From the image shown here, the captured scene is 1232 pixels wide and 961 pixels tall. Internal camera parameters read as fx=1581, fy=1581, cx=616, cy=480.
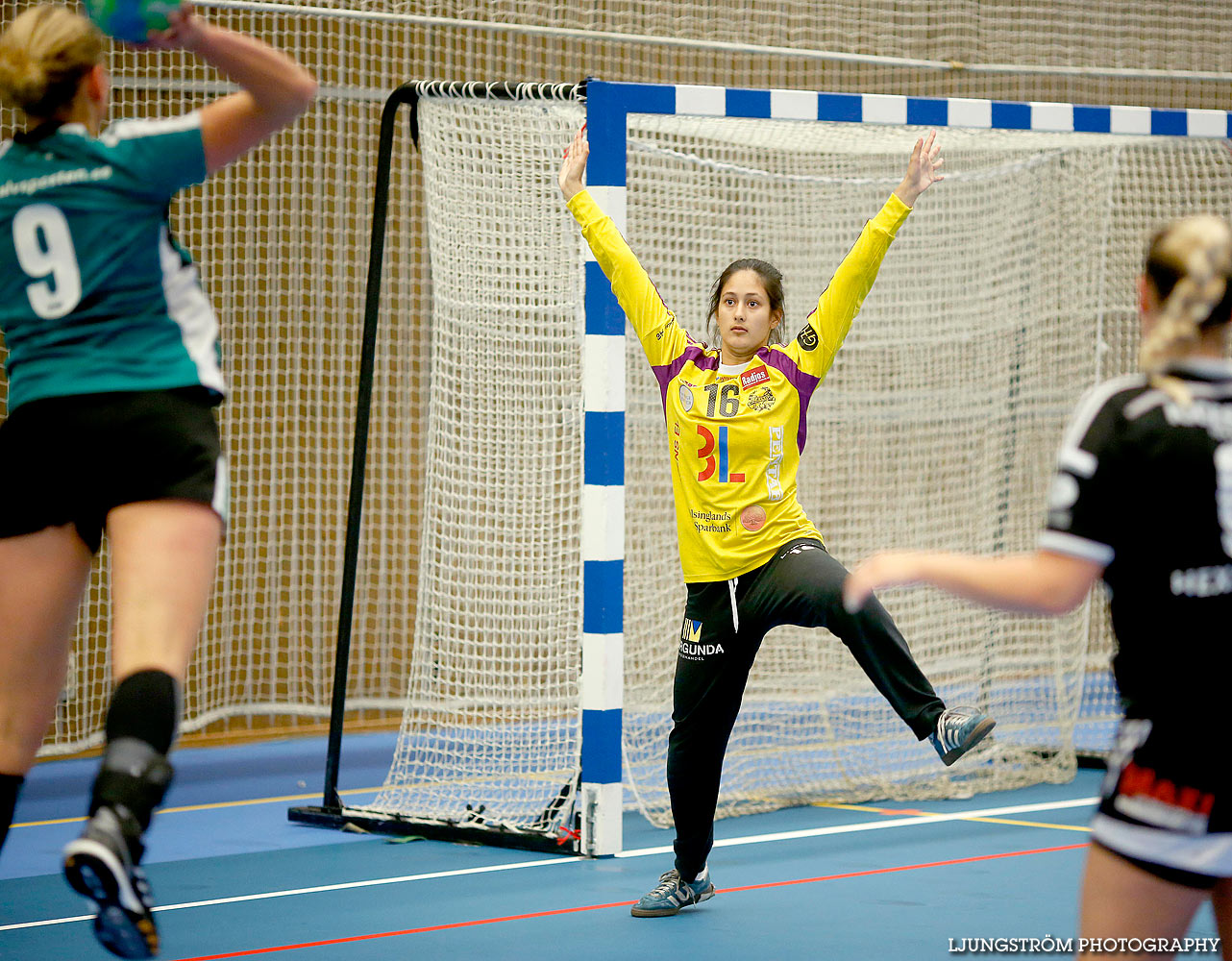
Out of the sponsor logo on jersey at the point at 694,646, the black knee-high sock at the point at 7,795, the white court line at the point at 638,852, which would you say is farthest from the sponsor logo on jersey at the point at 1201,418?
the white court line at the point at 638,852

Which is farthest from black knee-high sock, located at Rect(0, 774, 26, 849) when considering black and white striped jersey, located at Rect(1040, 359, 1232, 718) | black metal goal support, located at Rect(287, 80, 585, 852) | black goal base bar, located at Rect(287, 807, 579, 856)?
black metal goal support, located at Rect(287, 80, 585, 852)

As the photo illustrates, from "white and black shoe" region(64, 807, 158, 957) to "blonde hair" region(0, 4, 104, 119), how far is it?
119cm

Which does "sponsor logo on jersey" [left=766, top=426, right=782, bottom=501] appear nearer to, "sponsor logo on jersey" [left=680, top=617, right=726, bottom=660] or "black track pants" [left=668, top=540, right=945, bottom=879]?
"black track pants" [left=668, top=540, right=945, bottom=879]

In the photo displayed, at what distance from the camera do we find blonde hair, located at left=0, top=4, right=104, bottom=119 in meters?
2.64

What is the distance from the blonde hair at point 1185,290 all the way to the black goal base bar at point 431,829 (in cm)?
369

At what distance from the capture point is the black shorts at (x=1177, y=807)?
212 cm

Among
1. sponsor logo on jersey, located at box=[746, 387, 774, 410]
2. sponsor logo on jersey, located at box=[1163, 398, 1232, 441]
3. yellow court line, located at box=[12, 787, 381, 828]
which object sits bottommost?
yellow court line, located at box=[12, 787, 381, 828]

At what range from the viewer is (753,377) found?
466cm

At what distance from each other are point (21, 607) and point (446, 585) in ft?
12.4

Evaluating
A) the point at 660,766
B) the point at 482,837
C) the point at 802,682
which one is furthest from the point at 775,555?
the point at 802,682

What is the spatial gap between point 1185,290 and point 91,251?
1.72m

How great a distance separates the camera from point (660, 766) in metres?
6.59

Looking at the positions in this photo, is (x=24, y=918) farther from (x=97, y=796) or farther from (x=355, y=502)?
(x=97, y=796)

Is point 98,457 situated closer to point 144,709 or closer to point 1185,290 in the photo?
point 144,709
